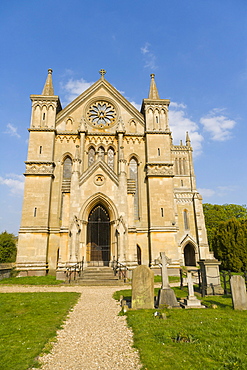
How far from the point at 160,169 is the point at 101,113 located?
28.0ft

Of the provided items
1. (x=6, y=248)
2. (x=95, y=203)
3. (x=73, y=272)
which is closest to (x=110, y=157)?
(x=95, y=203)

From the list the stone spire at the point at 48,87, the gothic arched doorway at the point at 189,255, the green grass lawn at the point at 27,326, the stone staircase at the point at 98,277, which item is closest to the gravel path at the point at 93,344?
the green grass lawn at the point at 27,326

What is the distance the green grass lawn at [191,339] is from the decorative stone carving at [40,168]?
1629 centimetres

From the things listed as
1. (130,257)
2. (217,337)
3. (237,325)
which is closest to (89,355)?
(217,337)

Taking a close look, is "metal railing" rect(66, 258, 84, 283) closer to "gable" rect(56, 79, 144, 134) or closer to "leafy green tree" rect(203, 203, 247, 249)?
"gable" rect(56, 79, 144, 134)

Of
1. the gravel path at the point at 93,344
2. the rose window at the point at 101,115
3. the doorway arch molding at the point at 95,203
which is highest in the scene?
the rose window at the point at 101,115

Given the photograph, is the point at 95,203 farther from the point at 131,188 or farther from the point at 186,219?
the point at 186,219

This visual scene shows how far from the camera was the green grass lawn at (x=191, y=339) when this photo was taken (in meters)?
4.49

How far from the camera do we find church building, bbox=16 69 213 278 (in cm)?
1930

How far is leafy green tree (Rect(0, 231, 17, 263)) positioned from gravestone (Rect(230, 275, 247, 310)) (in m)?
30.3

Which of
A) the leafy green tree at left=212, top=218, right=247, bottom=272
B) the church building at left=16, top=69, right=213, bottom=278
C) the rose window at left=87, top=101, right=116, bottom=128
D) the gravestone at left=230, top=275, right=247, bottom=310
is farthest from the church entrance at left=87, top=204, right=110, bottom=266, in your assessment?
the gravestone at left=230, top=275, right=247, bottom=310

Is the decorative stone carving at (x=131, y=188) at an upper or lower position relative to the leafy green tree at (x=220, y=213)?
lower

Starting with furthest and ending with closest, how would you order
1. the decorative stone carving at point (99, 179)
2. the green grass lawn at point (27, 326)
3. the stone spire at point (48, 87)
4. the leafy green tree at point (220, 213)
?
1. the leafy green tree at point (220, 213)
2. the stone spire at point (48, 87)
3. the decorative stone carving at point (99, 179)
4. the green grass lawn at point (27, 326)

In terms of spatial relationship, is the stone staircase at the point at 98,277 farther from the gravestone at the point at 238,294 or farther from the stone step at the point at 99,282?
the gravestone at the point at 238,294
